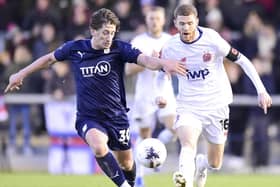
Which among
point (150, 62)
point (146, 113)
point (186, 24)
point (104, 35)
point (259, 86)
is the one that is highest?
point (186, 24)

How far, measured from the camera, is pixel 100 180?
639 inches

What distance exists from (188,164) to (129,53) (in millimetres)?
1478

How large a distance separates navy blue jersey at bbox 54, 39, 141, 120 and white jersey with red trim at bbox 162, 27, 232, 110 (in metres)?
0.72

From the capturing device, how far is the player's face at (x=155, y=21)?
14938 mm

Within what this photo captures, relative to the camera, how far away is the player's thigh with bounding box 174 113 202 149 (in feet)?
39.1

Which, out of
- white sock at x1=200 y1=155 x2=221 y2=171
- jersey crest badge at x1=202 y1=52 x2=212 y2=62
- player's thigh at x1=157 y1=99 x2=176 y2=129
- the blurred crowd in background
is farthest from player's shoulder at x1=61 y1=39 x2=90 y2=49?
the blurred crowd in background

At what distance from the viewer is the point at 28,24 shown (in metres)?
20.9

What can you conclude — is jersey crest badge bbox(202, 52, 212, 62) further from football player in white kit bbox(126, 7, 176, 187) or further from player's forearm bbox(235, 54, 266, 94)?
football player in white kit bbox(126, 7, 176, 187)

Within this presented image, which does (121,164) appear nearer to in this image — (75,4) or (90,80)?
(90,80)

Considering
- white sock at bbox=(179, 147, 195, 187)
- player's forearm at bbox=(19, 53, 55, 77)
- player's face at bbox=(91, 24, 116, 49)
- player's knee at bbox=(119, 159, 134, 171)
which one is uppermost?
player's face at bbox=(91, 24, 116, 49)

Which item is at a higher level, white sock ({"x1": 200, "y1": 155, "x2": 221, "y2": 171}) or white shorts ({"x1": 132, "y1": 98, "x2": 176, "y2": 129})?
white shorts ({"x1": 132, "y1": 98, "x2": 176, "y2": 129})

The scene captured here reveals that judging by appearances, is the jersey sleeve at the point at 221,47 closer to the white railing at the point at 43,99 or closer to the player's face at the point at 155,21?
the player's face at the point at 155,21

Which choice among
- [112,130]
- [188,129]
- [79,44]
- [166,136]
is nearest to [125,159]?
[112,130]

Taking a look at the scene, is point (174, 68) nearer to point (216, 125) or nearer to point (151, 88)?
point (216, 125)
